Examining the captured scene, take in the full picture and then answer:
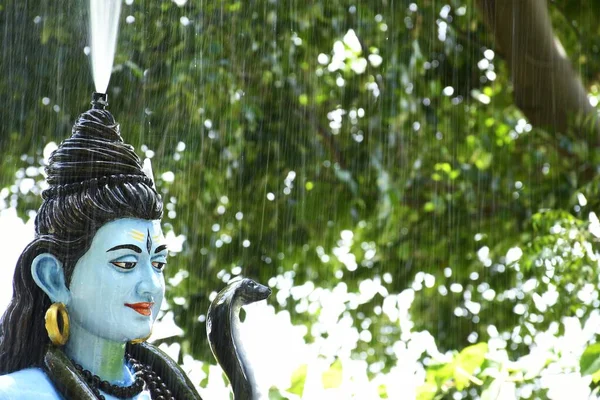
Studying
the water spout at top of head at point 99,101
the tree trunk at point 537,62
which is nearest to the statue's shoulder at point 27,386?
the water spout at top of head at point 99,101

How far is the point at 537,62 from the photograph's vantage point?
4914 mm

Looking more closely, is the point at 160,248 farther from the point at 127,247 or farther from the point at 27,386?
the point at 27,386

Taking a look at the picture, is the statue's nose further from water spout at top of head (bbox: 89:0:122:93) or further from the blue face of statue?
water spout at top of head (bbox: 89:0:122:93)

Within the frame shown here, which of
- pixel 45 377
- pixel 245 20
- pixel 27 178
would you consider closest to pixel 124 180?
pixel 45 377

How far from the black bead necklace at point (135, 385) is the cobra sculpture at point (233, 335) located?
0.53ft

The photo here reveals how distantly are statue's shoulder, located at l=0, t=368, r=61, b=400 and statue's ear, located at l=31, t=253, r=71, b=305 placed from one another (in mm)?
165

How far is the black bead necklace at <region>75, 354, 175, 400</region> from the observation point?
2.24 metres

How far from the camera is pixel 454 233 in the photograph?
566cm

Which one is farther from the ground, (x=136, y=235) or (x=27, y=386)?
(x=136, y=235)

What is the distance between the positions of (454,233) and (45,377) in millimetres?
3717

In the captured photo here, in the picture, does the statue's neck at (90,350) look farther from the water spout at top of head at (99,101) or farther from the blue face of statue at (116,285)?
the water spout at top of head at (99,101)

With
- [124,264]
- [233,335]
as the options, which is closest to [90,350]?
[124,264]

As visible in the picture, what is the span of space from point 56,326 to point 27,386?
0.15m

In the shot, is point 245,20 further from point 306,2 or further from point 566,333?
point 566,333
